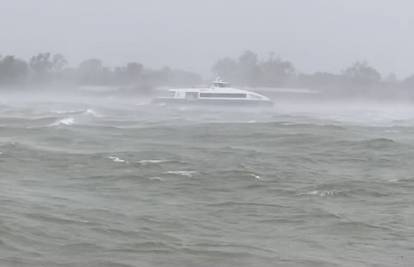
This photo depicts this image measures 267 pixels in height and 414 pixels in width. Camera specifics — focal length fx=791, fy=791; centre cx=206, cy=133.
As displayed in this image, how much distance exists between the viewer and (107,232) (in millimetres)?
12414

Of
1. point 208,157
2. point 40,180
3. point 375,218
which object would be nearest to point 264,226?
point 375,218

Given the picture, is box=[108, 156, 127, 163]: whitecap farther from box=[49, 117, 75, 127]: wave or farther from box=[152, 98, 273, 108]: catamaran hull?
box=[152, 98, 273, 108]: catamaran hull

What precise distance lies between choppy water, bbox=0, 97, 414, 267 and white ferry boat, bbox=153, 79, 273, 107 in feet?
115

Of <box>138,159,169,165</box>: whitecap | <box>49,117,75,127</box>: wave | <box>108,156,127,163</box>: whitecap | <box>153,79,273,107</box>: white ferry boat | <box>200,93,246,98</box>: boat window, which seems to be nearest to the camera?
<box>138,159,169,165</box>: whitecap

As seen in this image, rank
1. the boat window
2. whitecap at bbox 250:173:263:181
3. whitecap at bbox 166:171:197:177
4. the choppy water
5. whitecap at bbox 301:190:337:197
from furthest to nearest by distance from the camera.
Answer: the boat window, whitecap at bbox 166:171:197:177, whitecap at bbox 250:173:263:181, whitecap at bbox 301:190:337:197, the choppy water

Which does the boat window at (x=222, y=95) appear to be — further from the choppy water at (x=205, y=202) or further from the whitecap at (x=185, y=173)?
the whitecap at (x=185, y=173)

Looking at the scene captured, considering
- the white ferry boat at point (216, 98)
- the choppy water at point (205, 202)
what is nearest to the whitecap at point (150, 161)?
the choppy water at point (205, 202)

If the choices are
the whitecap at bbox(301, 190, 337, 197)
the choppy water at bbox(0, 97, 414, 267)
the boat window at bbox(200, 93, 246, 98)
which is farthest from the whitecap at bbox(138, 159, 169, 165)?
the boat window at bbox(200, 93, 246, 98)

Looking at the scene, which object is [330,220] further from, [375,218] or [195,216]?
[195,216]

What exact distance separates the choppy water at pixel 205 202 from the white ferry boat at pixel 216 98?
115ft

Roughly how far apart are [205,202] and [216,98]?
163ft

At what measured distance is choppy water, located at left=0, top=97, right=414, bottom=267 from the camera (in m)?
11.4

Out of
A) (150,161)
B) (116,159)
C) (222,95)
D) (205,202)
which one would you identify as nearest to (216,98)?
(222,95)

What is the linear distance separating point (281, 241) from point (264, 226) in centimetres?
113
